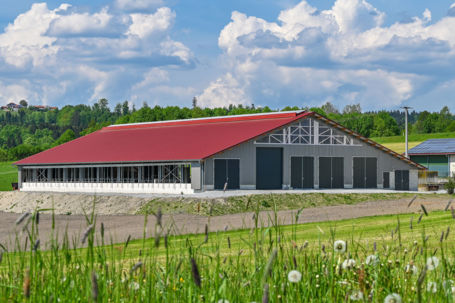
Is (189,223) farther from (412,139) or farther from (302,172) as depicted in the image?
(412,139)

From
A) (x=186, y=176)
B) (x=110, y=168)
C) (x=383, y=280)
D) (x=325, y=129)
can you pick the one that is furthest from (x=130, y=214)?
(x=383, y=280)

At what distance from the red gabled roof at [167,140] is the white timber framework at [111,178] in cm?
79

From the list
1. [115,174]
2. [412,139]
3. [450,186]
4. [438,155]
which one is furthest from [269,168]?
[412,139]

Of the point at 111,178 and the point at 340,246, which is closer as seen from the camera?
the point at 340,246

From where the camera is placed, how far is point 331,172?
42062mm

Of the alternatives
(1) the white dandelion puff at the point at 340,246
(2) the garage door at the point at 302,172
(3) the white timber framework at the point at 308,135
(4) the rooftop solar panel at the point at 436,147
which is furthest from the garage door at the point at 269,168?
(1) the white dandelion puff at the point at 340,246

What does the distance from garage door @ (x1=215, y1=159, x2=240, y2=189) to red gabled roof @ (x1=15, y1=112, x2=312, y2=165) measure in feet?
3.22

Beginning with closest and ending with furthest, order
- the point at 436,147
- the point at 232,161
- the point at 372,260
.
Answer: the point at 372,260, the point at 232,161, the point at 436,147

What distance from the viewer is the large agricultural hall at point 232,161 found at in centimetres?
3766

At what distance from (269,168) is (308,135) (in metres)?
3.92

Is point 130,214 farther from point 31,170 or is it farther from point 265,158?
point 31,170

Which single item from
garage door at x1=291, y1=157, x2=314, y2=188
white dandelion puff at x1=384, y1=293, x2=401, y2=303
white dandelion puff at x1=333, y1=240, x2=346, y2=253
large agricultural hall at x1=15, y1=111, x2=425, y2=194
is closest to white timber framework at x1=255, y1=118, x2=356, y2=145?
large agricultural hall at x1=15, y1=111, x2=425, y2=194

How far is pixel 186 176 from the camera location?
37.5 m

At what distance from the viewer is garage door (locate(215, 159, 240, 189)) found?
36938 millimetres
